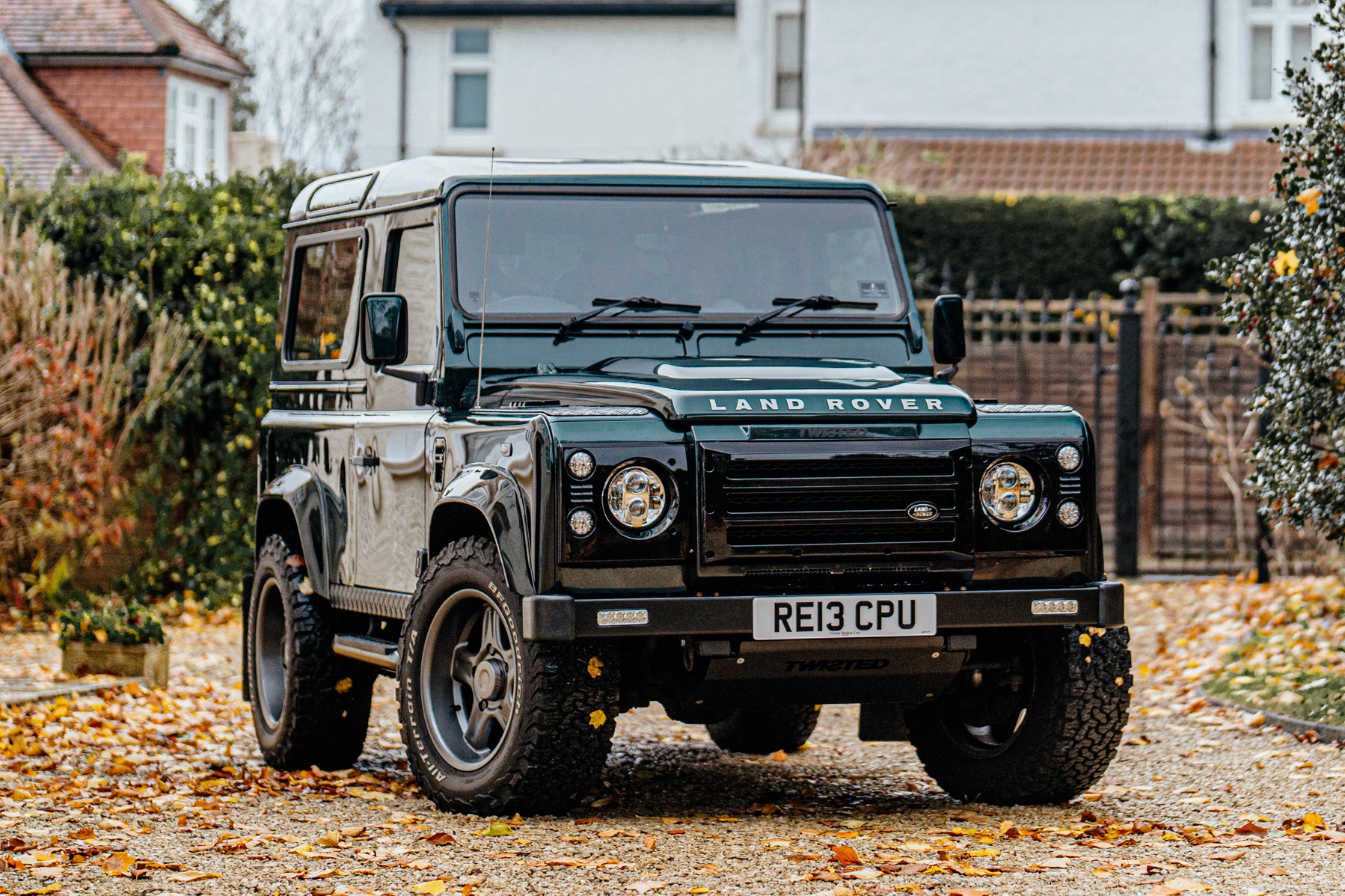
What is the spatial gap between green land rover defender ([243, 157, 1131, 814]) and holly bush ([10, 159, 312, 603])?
5.50m

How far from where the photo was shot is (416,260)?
7207 millimetres

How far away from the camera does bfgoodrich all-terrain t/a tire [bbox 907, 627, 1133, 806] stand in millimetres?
6434

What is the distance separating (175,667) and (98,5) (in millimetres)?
19310

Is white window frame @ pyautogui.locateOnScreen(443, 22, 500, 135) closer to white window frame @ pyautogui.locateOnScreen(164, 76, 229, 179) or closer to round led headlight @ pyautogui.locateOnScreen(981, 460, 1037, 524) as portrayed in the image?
white window frame @ pyautogui.locateOnScreen(164, 76, 229, 179)

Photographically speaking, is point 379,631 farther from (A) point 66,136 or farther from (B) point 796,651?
(A) point 66,136

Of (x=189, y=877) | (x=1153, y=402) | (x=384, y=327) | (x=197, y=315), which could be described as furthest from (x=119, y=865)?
(x=1153, y=402)

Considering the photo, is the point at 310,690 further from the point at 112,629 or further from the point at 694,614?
the point at 112,629

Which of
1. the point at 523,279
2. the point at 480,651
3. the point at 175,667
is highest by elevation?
the point at 523,279

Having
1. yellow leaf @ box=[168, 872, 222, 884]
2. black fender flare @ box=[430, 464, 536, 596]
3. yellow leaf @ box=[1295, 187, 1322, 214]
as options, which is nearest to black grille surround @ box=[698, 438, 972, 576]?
black fender flare @ box=[430, 464, 536, 596]

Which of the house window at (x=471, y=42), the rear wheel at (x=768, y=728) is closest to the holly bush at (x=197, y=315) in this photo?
the rear wheel at (x=768, y=728)

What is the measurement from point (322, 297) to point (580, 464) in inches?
107

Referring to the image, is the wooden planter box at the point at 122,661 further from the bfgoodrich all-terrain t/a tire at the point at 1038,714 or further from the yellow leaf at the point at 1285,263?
the yellow leaf at the point at 1285,263

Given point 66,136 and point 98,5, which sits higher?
point 98,5

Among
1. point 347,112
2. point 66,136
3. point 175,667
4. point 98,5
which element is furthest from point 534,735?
point 347,112
